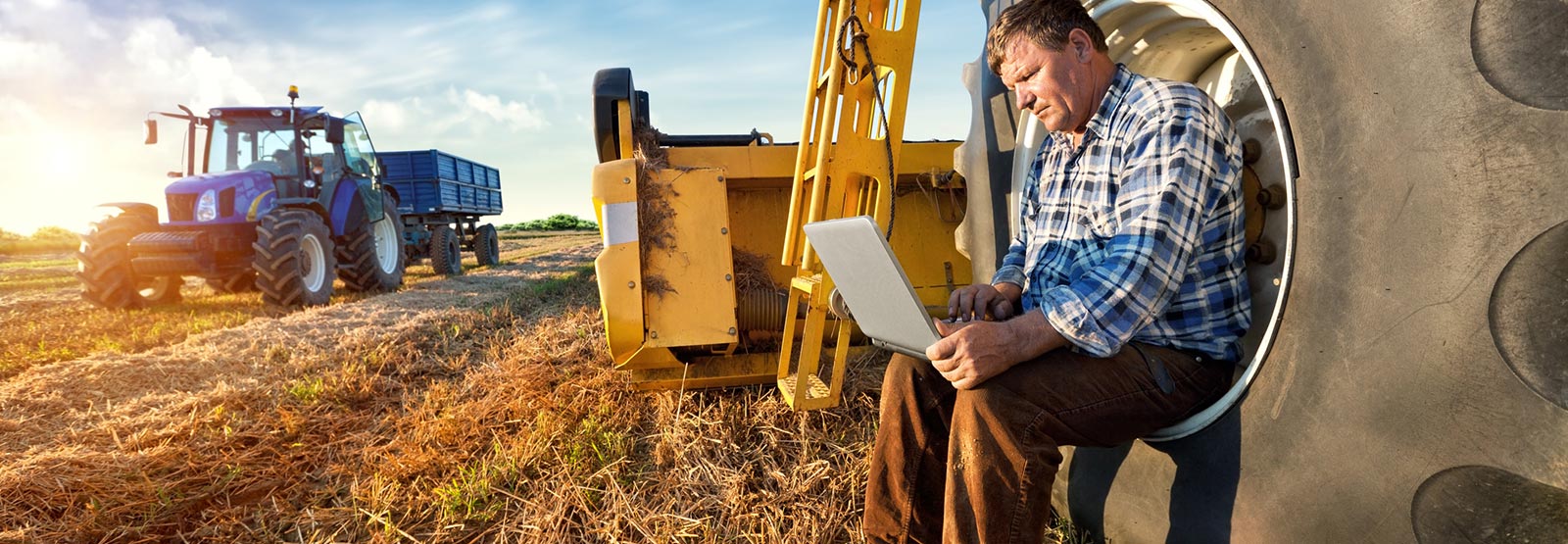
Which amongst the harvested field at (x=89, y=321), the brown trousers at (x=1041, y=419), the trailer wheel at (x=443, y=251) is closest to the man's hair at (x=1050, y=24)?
the brown trousers at (x=1041, y=419)

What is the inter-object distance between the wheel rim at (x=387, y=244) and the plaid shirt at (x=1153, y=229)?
10.5 meters

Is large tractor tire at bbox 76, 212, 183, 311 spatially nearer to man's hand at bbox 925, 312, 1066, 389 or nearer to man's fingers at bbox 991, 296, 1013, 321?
man's fingers at bbox 991, 296, 1013, 321

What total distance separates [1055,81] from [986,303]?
0.56m

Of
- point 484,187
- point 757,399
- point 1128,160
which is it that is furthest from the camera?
point 484,187

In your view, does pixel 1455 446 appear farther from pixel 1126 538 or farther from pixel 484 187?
pixel 484 187

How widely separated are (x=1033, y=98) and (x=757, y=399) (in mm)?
1712

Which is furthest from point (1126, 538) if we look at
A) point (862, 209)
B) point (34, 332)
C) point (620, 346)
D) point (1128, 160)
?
point (34, 332)

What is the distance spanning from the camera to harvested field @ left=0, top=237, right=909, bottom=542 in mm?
2471

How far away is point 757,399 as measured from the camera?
3.12 m

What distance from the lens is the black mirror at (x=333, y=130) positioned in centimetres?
846

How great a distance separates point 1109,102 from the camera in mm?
1737

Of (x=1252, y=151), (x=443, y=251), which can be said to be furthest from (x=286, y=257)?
(x=1252, y=151)

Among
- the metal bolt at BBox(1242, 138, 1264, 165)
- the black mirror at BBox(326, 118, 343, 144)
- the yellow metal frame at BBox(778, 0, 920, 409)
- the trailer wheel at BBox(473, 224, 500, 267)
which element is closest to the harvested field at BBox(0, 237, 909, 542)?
the yellow metal frame at BBox(778, 0, 920, 409)

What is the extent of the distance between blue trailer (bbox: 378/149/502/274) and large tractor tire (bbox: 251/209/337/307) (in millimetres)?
3835
